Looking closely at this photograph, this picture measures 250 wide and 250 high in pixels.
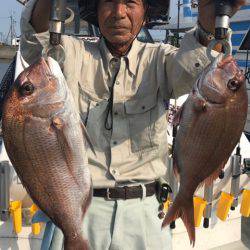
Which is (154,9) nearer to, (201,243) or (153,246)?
(153,246)

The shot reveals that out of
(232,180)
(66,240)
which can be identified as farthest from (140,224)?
(232,180)

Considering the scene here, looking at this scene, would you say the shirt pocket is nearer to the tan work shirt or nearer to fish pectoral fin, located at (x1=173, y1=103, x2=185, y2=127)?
the tan work shirt

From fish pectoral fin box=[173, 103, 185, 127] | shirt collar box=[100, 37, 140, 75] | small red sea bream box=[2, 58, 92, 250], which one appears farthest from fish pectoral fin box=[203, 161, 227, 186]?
shirt collar box=[100, 37, 140, 75]

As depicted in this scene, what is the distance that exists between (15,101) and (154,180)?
1056 mm

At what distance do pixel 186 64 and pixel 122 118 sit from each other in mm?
532

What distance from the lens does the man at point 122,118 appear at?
2.60m

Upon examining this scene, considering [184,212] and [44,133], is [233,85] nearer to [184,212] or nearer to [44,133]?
[184,212]

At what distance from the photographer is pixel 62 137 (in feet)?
7.02

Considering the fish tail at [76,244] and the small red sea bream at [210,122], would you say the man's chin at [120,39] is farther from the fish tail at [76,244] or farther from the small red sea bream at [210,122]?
the fish tail at [76,244]

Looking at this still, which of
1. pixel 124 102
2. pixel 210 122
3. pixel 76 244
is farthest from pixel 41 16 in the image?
pixel 76 244

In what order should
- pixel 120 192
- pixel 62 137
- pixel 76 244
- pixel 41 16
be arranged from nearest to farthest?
pixel 62 137
pixel 76 244
pixel 41 16
pixel 120 192

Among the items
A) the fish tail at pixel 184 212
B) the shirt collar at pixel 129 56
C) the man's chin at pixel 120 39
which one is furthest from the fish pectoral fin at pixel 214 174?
the man's chin at pixel 120 39

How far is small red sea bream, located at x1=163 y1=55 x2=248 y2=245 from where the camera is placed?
7.11 ft

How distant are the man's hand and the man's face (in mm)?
427
